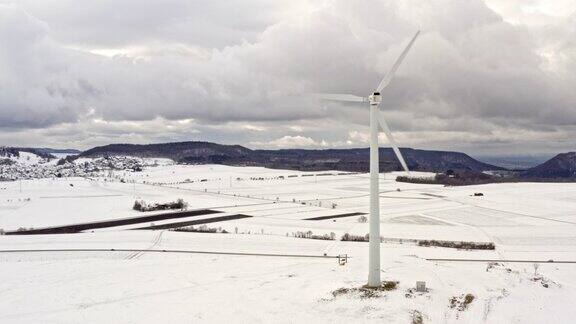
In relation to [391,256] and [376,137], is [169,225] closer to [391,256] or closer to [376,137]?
[391,256]

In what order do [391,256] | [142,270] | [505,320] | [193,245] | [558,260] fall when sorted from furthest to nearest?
[193,245] < [558,260] < [391,256] < [142,270] < [505,320]

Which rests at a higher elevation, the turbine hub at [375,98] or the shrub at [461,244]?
the turbine hub at [375,98]

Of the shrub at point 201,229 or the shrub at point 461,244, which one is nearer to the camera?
the shrub at point 461,244

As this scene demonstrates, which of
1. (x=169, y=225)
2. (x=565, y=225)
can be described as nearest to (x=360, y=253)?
(x=169, y=225)

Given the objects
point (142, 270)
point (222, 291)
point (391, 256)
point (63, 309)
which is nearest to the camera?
point (63, 309)

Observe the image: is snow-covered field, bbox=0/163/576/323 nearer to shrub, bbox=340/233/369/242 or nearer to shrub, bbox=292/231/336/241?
shrub, bbox=292/231/336/241

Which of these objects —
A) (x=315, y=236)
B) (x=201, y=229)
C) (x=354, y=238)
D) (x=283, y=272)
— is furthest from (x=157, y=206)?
(x=283, y=272)

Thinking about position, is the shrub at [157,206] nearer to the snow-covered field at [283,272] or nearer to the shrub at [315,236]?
the snow-covered field at [283,272]

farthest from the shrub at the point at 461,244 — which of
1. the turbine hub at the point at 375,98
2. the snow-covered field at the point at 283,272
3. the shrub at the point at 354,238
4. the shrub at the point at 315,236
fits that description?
the turbine hub at the point at 375,98

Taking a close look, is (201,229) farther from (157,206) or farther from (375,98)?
(375,98)

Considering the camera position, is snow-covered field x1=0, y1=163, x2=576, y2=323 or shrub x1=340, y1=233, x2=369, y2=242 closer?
snow-covered field x1=0, y1=163, x2=576, y2=323

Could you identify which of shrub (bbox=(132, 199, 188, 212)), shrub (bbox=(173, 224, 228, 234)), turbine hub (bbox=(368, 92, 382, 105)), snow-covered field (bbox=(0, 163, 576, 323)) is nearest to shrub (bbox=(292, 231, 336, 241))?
snow-covered field (bbox=(0, 163, 576, 323))
